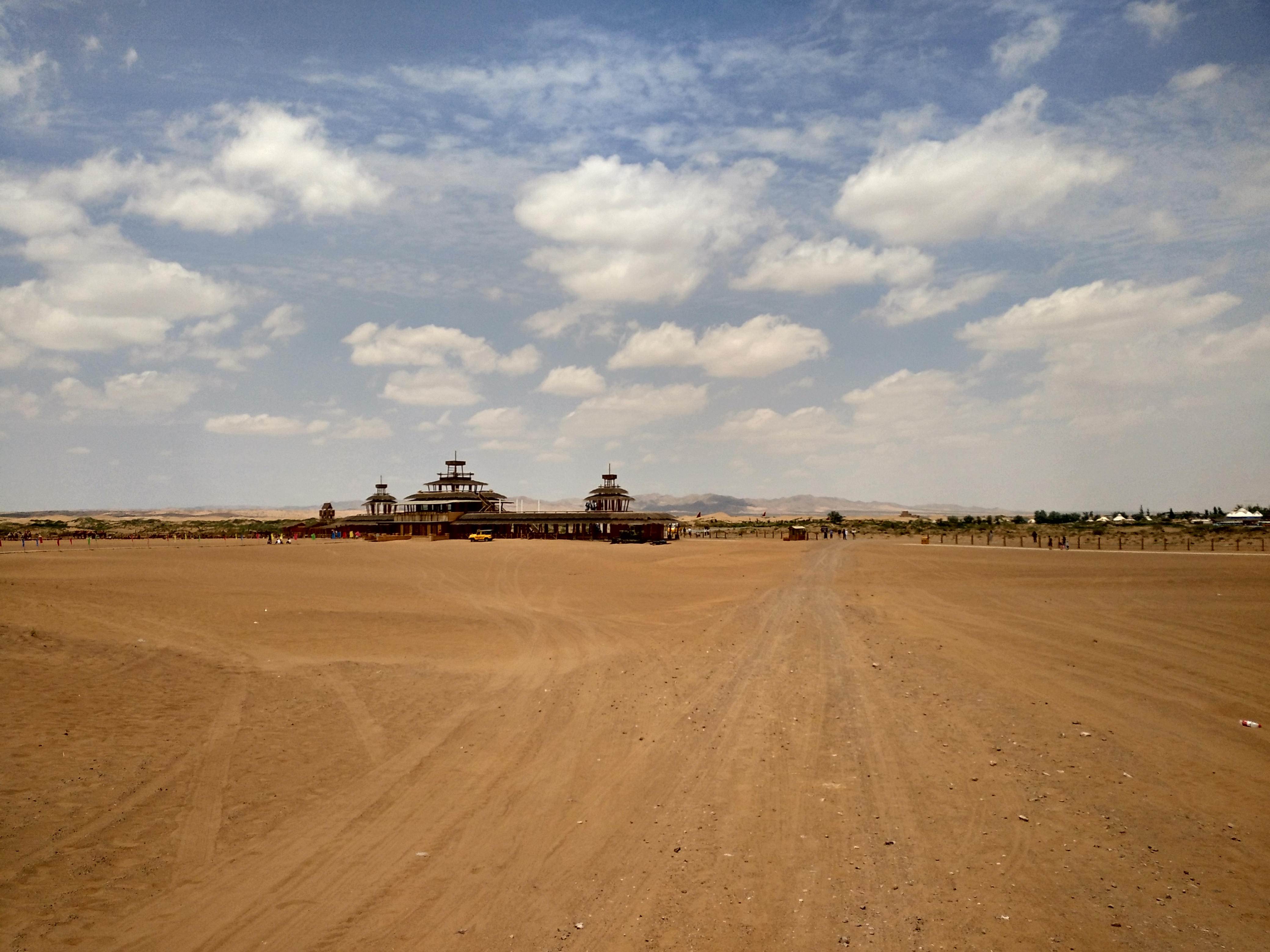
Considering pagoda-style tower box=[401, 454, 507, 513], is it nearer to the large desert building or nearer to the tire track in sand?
the large desert building

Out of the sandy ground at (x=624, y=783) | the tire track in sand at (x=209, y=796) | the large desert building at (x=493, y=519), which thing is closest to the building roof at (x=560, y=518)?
the large desert building at (x=493, y=519)

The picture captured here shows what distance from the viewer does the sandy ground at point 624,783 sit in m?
6.29

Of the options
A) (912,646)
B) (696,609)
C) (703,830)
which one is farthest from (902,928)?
(696,609)

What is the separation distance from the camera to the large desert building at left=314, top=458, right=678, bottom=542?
76.4 m

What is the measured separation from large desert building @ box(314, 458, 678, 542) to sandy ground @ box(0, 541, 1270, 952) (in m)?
55.0

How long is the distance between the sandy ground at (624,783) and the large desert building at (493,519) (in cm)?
5495

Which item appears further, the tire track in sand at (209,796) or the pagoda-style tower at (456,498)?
the pagoda-style tower at (456,498)

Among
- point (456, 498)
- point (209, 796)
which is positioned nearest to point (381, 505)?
point (456, 498)

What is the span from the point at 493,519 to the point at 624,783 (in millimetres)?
71314

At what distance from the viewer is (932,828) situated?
779 cm

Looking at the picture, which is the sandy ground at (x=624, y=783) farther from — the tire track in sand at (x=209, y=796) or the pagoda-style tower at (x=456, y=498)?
the pagoda-style tower at (x=456, y=498)

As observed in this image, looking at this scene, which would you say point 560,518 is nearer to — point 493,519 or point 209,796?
point 493,519

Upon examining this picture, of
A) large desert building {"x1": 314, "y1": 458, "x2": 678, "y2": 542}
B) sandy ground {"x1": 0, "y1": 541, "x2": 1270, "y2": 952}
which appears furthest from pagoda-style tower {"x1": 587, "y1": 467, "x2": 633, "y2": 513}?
sandy ground {"x1": 0, "y1": 541, "x2": 1270, "y2": 952}

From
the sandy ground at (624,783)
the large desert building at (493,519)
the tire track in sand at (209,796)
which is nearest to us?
the sandy ground at (624,783)
